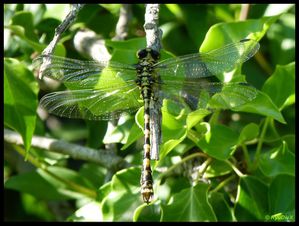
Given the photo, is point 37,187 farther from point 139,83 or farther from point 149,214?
point 139,83

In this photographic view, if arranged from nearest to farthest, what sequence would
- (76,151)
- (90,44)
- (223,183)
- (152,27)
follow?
1. (152,27)
2. (223,183)
3. (76,151)
4. (90,44)

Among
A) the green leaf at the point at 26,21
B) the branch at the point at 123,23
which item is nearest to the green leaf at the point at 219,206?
the branch at the point at 123,23

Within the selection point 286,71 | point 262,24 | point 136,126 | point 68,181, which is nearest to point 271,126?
point 286,71

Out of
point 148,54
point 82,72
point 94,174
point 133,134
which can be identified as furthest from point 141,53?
point 94,174

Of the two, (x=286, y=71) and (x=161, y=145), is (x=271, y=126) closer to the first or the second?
(x=286, y=71)

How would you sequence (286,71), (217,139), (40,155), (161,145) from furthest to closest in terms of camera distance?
(40,155)
(286,71)
(217,139)
(161,145)

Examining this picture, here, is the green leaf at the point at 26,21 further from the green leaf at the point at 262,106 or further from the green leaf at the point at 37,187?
the green leaf at the point at 262,106

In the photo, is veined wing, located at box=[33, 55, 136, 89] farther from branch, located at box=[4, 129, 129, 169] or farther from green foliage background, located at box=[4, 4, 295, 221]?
branch, located at box=[4, 129, 129, 169]
